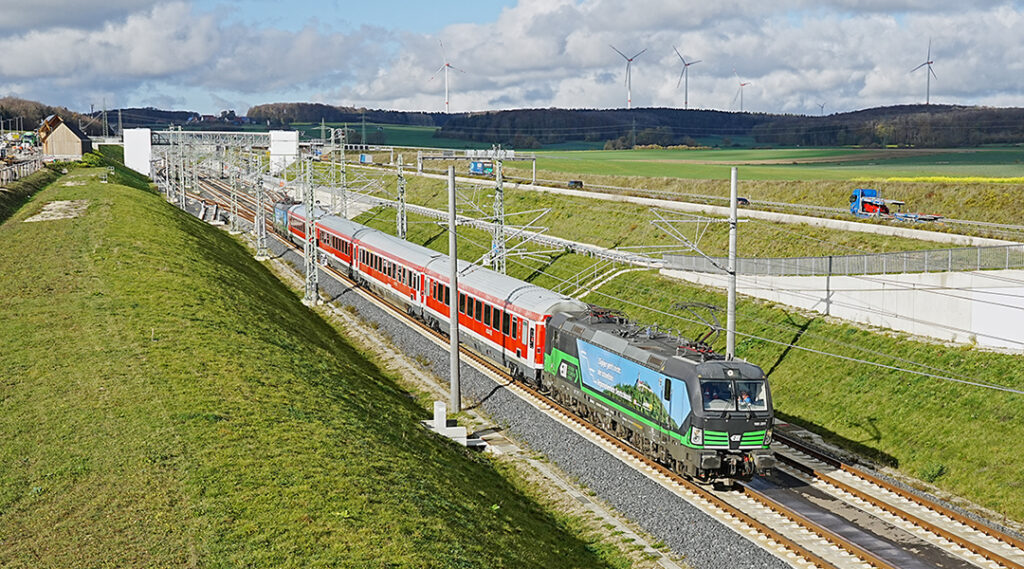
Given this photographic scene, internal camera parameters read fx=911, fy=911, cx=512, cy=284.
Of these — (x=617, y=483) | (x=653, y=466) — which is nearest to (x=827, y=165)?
(x=653, y=466)

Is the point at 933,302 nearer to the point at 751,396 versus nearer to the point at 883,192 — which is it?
the point at 751,396

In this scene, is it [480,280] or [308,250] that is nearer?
[480,280]

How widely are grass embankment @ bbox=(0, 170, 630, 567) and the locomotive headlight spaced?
13.6ft

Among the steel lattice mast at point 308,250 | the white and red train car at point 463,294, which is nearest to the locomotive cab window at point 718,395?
the white and red train car at point 463,294

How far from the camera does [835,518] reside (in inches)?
959

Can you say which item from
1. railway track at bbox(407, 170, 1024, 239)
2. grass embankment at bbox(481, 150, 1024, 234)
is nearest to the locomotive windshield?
railway track at bbox(407, 170, 1024, 239)

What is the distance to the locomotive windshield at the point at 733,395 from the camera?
25.3m

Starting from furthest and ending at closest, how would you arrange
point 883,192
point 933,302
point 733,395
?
point 883,192 → point 933,302 → point 733,395

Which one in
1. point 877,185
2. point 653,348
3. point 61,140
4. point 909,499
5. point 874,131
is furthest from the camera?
point 61,140

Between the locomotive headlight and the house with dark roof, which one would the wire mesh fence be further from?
the house with dark roof

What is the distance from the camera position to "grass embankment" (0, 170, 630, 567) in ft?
61.7

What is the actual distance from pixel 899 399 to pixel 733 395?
9489 millimetres

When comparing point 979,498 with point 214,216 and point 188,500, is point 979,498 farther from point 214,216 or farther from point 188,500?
point 214,216

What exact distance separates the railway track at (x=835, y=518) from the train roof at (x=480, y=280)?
22.9 feet
